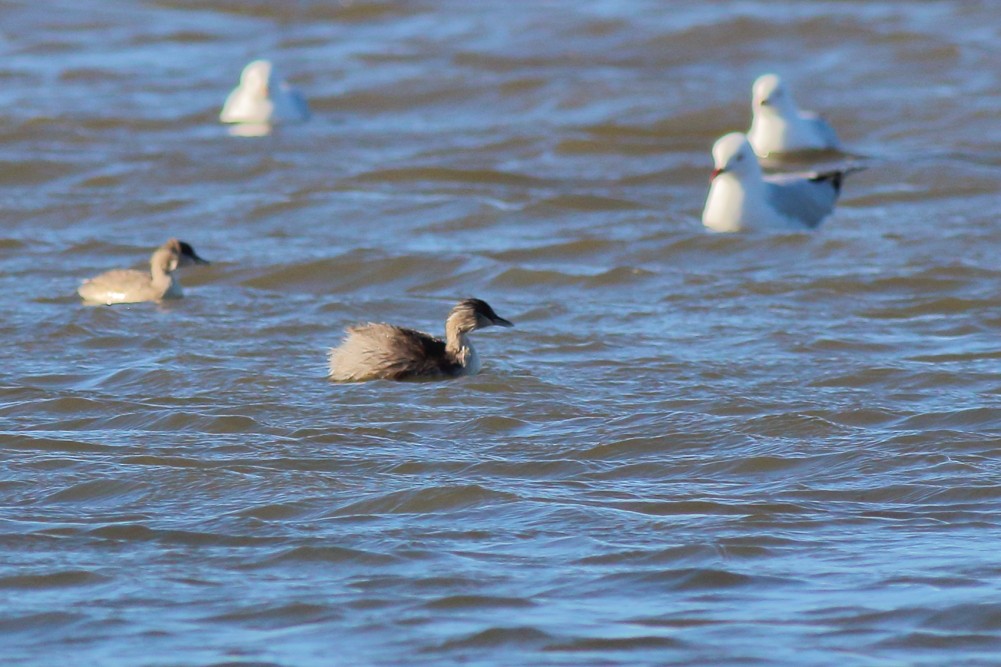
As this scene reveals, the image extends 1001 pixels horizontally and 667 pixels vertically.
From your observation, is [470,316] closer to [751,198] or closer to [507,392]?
[507,392]

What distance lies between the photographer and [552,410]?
7688 mm

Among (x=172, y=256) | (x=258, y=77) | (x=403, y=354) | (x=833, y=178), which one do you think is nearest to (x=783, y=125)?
(x=833, y=178)

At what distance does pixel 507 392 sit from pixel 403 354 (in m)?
0.54

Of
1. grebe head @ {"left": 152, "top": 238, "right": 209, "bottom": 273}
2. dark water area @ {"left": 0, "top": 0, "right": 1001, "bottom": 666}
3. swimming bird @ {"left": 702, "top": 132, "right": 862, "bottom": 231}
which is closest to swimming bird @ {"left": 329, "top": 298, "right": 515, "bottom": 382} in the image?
dark water area @ {"left": 0, "top": 0, "right": 1001, "bottom": 666}

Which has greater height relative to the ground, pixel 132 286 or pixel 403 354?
pixel 132 286

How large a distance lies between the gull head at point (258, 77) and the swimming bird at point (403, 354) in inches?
311

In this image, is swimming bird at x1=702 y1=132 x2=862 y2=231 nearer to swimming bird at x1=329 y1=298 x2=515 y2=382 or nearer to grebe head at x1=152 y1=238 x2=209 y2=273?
grebe head at x1=152 y1=238 x2=209 y2=273

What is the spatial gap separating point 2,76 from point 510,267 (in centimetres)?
904

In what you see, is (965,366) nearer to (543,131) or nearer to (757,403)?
(757,403)

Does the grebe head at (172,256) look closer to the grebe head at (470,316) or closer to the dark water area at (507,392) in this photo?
the dark water area at (507,392)

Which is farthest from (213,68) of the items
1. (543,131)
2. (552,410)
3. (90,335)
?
(552,410)

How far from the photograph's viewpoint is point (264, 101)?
1573 cm

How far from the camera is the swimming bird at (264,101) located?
1570 cm

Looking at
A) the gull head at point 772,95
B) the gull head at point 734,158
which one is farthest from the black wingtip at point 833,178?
the gull head at point 772,95
